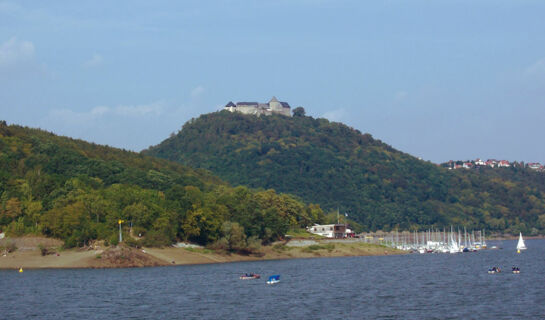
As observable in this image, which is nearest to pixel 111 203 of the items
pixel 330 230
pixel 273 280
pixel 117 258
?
pixel 117 258

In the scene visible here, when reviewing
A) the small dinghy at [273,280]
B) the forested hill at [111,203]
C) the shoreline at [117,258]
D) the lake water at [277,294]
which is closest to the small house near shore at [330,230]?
the forested hill at [111,203]

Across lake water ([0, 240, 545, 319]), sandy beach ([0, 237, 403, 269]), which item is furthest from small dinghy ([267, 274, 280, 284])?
sandy beach ([0, 237, 403, 269])

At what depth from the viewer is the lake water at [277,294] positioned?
6266 cm

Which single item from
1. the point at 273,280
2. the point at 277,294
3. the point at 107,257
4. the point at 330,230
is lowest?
the point at 277,294

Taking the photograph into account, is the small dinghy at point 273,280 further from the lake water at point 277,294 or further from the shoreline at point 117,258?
the shoreline at point 117,258

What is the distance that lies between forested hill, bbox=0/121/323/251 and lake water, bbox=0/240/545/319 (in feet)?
58.3

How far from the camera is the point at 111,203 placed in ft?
433

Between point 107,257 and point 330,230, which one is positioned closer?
point 107,257

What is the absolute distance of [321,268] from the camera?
11281 centimetres

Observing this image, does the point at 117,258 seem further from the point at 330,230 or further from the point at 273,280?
the point at 330,230

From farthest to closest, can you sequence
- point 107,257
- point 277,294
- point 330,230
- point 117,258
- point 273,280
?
point 330,230, point 117,258, point 107,257, point 273,280, point 277,294

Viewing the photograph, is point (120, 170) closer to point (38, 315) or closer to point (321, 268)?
point (321, 268)

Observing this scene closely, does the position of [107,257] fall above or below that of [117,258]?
above

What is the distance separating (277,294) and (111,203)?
6286cm
